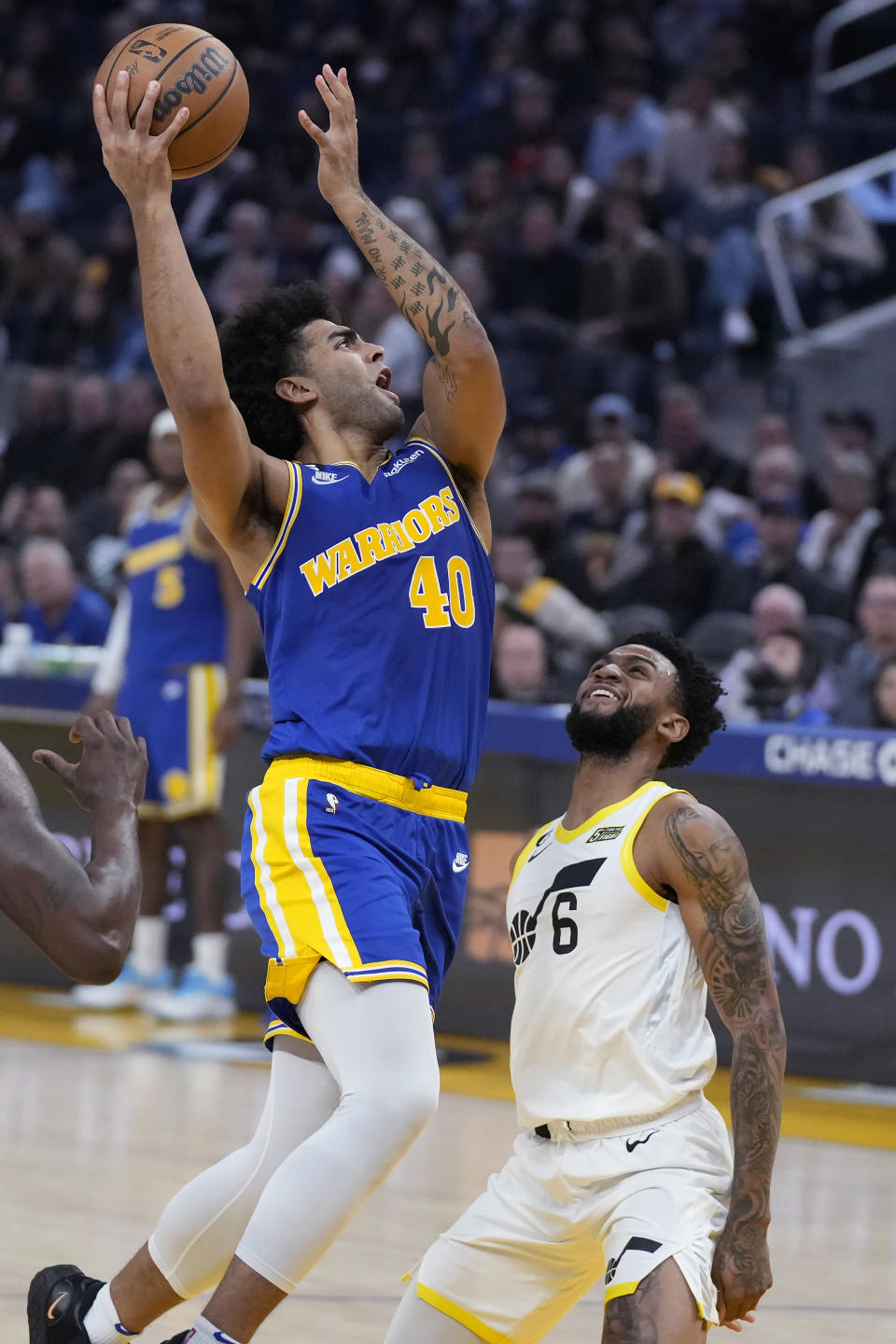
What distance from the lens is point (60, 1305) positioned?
395 centimetres

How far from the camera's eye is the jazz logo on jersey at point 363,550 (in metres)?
3.86

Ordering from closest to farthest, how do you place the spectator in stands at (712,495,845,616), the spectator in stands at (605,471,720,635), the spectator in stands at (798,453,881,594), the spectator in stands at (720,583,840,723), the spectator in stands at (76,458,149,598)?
the spectator in stands at (720,583,840,723) < the spectator in stands at (712,495,845,616) < the spectator in stands at (605,471,720,635) < the spectator in stands at (798,453,881,594) < the spectator in stands at (76,458,149,598)

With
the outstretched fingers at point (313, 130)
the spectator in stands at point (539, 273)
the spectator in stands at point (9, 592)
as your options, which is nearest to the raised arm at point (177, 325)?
the outstretched fingers at point (313, 130)

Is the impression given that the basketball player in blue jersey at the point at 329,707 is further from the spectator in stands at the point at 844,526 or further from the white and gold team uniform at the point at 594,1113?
the spectator in stands at the point at 844,526

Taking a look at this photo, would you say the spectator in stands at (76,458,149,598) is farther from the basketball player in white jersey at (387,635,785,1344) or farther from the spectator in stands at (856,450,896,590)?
the basketball player in white jersey at (387,635,785,1344)

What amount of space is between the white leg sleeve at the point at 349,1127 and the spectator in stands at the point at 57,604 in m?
6.76

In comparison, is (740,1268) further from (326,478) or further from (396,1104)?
(326,478)

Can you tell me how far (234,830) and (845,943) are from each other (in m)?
2.61

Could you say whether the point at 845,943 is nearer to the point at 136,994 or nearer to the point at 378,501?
the point at 136,994

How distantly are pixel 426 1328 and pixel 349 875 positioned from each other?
0.81 meters

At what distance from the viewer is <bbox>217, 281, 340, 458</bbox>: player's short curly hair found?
4125 millimetres

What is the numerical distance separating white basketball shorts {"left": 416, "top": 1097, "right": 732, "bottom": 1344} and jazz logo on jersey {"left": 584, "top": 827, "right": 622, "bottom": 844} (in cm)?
51

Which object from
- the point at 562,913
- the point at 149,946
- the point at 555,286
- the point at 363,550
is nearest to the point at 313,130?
the point at 363,550

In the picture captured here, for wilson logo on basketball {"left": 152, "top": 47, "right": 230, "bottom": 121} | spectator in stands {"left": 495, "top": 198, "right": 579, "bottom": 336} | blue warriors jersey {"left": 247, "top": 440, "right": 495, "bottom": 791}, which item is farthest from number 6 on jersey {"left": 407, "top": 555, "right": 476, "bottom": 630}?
spectator in stands {"left": 495, "top": 198, "right": 579, "bottom": 336}
